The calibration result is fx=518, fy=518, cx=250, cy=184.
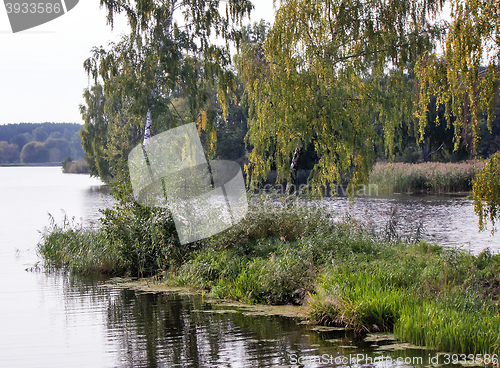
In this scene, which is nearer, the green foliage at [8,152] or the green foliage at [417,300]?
the green foliage at [417,300]

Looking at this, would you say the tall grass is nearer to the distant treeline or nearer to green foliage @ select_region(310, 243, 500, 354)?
green foliage @ select_region(310, 243, 500, 354)

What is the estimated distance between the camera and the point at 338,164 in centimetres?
1282

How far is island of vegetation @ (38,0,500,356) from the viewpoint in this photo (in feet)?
23.9

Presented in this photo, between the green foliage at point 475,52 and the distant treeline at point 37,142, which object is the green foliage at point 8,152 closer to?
the distant treeline at point 37,142

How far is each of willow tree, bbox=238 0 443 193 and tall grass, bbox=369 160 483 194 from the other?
19560 millimetres

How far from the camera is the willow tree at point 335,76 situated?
12328 mm

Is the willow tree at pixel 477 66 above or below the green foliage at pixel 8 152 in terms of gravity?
below

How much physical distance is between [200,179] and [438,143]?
114 ft

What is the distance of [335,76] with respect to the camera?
12961mm

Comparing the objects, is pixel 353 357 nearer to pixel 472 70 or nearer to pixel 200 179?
pixel 472 70

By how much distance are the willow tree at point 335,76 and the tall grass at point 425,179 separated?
19.6 meters
